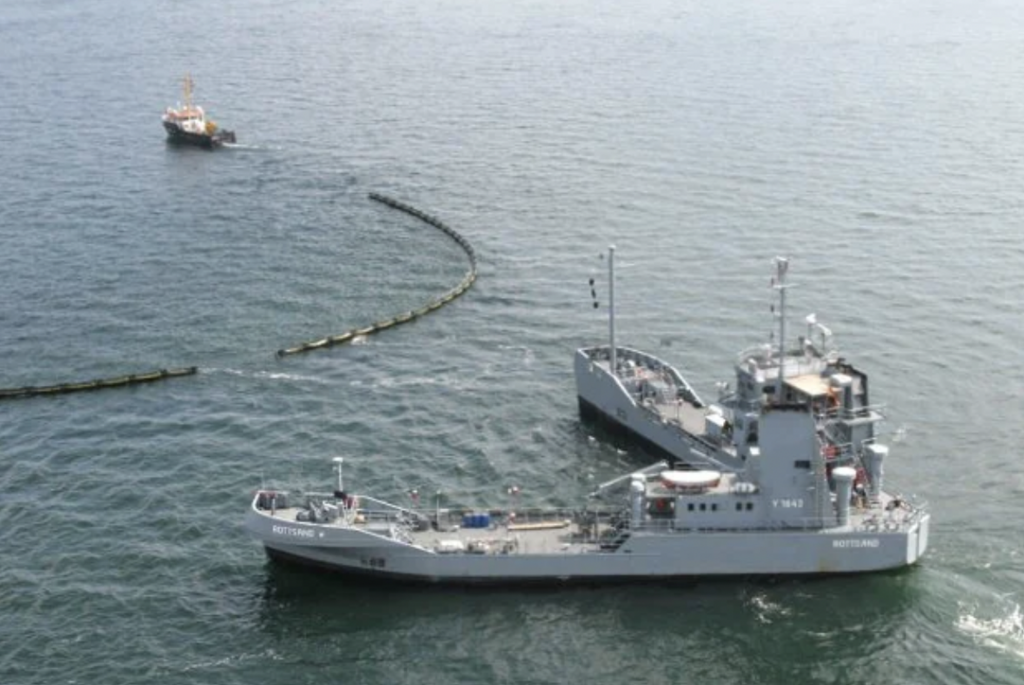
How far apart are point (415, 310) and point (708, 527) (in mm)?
51020

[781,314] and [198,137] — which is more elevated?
[198,137]

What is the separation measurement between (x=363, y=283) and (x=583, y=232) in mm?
26074

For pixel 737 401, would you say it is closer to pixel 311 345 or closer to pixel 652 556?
pixel 652 556

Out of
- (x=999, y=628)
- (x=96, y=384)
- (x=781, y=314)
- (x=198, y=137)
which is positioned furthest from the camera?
(x=198, y=137)

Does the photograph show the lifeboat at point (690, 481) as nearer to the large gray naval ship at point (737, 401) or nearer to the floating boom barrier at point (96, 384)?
the large gray naval ship at point (737, 401)

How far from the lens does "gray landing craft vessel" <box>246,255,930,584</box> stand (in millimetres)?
81688

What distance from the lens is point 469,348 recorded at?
11969 cm

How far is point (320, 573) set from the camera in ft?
278

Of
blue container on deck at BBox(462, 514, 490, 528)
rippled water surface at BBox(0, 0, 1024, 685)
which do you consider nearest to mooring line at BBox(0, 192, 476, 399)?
rippled water surface at BBox(0, 0, 1024, 685)

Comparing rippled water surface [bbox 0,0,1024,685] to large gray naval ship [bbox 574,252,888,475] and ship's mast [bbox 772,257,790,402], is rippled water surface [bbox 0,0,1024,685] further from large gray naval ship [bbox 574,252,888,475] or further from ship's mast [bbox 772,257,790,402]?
ship's mast [bbox 772,257,790,402]

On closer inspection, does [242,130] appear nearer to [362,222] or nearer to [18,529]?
[362,222]

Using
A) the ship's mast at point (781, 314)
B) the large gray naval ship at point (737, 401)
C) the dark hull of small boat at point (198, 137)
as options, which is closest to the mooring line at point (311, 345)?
the large gray naval ship at point (737, 401)

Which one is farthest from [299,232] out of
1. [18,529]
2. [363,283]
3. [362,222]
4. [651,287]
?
[18,529]

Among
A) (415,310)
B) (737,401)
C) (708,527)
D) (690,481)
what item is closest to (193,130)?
(415,310)
